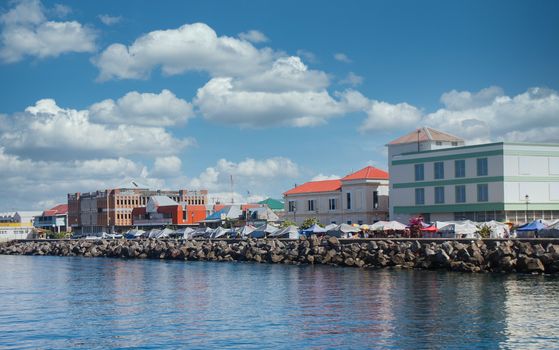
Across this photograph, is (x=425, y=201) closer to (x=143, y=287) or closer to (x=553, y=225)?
(x=553, y=225)

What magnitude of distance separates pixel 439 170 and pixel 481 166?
19.4 ft

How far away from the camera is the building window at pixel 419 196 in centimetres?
9156

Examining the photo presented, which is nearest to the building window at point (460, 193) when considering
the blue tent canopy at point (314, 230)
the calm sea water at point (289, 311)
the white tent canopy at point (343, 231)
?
the white tent canopy at point (343, 231)

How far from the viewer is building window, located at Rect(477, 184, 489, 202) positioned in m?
84.4

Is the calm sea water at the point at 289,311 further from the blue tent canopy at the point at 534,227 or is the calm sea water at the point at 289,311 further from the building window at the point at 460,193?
the building window at the point at 460,193

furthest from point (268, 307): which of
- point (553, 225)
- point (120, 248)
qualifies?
point (120, 248)

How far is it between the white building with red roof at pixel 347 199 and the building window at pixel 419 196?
13.4 metres

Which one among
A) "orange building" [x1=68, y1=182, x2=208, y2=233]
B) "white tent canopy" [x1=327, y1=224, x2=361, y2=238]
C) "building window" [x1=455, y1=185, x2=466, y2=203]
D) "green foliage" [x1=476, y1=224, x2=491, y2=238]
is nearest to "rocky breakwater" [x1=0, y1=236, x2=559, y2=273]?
"white tent canopy" [x1=327, y1=224, x2=361, y2=238]

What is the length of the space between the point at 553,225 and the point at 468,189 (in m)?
21.6

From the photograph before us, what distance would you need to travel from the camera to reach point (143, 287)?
53.1m

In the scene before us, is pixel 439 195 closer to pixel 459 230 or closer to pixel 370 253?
pixel 459 230

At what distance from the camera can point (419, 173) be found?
92.1m

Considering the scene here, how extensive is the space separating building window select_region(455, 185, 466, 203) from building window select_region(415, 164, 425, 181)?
17.5 feet

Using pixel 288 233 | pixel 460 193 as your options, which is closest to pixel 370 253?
pixel 460 193
